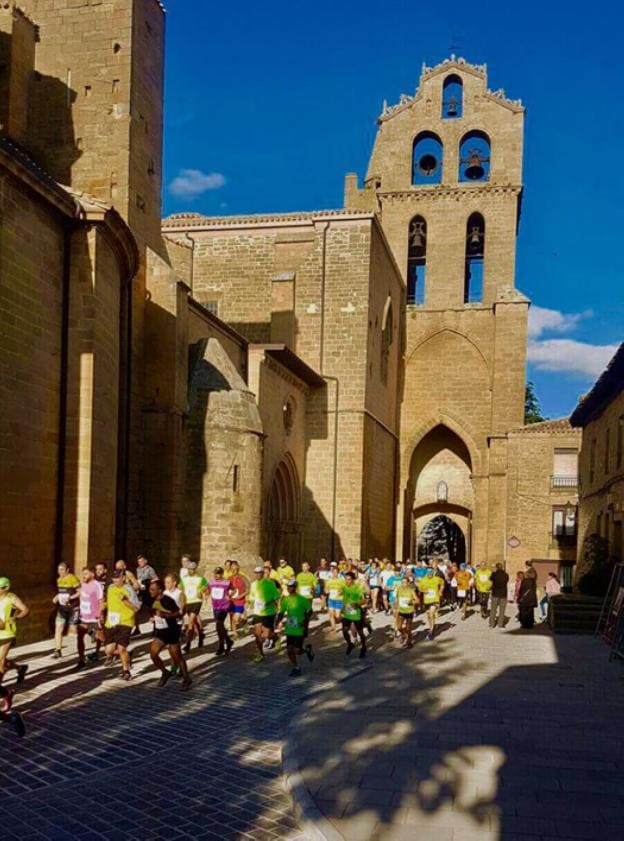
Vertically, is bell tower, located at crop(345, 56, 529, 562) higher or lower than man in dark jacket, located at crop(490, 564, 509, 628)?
higher

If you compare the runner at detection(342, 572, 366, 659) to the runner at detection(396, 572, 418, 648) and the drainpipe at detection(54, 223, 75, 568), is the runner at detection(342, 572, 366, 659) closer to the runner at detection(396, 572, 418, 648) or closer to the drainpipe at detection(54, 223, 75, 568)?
the runner at detection(396, 572, 418, 648)

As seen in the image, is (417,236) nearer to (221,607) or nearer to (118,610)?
(221,607)

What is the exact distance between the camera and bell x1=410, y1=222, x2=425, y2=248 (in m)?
37.9

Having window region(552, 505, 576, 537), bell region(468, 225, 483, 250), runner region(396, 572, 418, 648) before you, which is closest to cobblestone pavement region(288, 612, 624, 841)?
runner region(396, 572, 418, 648)

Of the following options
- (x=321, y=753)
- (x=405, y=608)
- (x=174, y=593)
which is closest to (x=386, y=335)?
(x=405, y=608)

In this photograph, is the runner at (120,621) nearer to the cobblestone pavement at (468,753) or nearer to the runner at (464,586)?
the cobblestone pavement at (468,753)

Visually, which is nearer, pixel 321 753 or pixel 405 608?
pixel 321 753

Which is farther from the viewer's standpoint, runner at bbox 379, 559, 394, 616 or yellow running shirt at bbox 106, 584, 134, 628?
runner at bbox 379, 559, 394, 616

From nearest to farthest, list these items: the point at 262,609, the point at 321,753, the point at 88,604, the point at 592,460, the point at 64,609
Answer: the point at 321,753 → the point at 88,604 → the point at 64,609 → the point at 262,609 → the point at 592,460

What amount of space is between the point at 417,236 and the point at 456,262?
2.19m

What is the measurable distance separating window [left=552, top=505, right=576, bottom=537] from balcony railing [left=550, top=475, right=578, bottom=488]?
84 centimetres

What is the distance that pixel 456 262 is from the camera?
123ft

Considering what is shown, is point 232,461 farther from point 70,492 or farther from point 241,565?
point 70,492

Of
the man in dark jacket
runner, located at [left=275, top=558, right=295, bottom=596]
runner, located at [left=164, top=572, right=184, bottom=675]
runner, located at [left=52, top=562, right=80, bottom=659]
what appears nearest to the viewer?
runner, located at [left=164, top=572, right=184, bottom=675]
